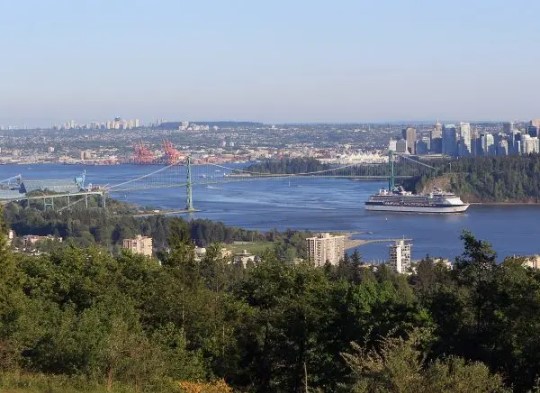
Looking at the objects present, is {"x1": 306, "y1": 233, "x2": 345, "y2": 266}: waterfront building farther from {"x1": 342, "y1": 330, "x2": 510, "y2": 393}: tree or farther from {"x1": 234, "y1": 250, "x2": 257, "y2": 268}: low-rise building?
{"x1": 342, "y1": 330, "x2": 510, "y2": 393}: tree

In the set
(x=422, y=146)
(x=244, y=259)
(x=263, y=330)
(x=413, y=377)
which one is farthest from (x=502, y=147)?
(x=413, y=377)

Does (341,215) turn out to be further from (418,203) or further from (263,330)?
(263,330)

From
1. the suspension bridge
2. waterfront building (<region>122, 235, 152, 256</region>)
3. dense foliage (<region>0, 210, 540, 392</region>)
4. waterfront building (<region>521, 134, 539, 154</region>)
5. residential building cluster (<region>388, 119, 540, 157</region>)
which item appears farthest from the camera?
residential building cluster (<region>388, 119, 540, 157</region>)

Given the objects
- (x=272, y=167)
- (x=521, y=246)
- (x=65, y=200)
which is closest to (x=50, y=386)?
(x=521, y=246)

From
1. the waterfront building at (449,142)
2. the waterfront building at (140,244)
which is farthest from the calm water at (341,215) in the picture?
the waterfront building at (449,142)

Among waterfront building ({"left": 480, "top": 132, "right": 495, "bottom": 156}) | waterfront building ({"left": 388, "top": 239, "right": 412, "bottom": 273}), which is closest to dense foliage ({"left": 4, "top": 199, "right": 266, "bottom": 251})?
waterfront building ({"left": 388, "top": 239, "right": 412, "bottom": 273})

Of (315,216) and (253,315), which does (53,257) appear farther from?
(315,216)
